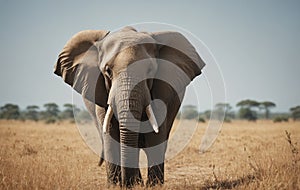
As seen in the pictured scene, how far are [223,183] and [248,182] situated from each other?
21.9 inches

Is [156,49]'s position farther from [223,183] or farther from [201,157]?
[201,157]

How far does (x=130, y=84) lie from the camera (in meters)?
6.24

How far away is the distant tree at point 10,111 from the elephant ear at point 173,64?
54.3 metres

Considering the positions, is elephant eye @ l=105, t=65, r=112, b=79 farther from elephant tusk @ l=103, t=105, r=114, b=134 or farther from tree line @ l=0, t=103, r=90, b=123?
tree line @ l=0, t=103, r=90, b=123

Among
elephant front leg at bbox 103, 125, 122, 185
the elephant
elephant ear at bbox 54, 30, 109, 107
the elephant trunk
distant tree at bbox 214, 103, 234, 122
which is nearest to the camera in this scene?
the elephant trunk

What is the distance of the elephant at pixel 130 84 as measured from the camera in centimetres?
632

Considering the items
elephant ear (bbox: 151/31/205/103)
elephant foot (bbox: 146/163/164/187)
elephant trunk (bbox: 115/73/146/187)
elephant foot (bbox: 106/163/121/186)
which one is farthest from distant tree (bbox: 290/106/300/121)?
elephant trunk (bbox: 115/73/146/187)

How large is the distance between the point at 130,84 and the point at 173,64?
160cm

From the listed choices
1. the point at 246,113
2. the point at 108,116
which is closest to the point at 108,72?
the point at 108,116

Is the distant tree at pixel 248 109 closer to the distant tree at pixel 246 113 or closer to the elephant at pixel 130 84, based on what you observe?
the distant tree at pixel 246 113

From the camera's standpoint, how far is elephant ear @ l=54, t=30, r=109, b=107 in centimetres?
715

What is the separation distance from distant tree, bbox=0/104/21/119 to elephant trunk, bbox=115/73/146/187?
5546 centimetres

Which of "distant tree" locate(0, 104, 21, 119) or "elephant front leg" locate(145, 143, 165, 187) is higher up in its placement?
"elephant front leg" locate(145, 143, 165, 187)

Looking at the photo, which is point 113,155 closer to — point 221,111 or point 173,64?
point 173,64
